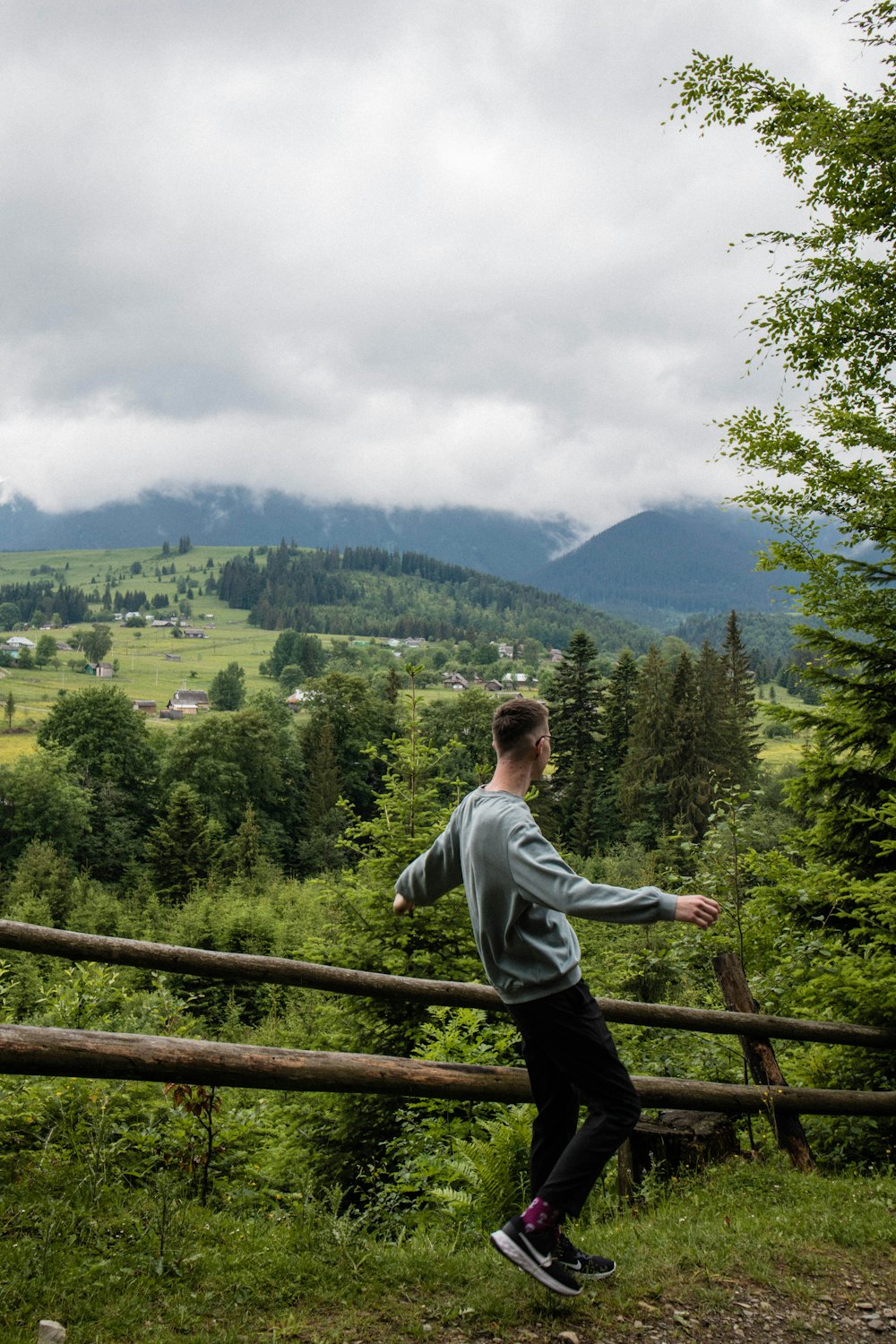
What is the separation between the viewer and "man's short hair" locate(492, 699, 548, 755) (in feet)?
12.1

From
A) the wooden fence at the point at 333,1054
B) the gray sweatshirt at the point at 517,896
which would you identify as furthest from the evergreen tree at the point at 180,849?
the gray sweatshirt at the point at 517,896

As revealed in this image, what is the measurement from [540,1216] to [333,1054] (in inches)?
44.3

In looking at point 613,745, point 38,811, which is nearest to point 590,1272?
point 613,745

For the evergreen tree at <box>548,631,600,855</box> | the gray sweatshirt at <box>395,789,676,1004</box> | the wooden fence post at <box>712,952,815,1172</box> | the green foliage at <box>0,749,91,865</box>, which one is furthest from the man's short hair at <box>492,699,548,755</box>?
the green foliage at <box>0,749,91,865</box>

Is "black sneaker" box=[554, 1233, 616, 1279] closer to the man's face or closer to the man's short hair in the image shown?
the man's face

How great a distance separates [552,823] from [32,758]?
3471 centimetres

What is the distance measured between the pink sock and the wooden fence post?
2.57 m

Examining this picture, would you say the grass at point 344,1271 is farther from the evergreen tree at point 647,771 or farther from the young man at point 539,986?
the evergreen tree at point 647,771

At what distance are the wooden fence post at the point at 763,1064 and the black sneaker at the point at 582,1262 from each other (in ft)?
7.28

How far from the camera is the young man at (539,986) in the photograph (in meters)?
3.48

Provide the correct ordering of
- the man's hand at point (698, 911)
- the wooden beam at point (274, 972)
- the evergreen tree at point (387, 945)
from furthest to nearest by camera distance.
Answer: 1. the evergreen tree at point (387, 945)
2. the wooden beam at point (274, 972)
3. the man's hand at point (698, 911)

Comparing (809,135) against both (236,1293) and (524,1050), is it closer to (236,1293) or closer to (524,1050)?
(524,1050)

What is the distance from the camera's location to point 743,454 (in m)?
9.02

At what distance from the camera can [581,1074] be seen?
364cm
